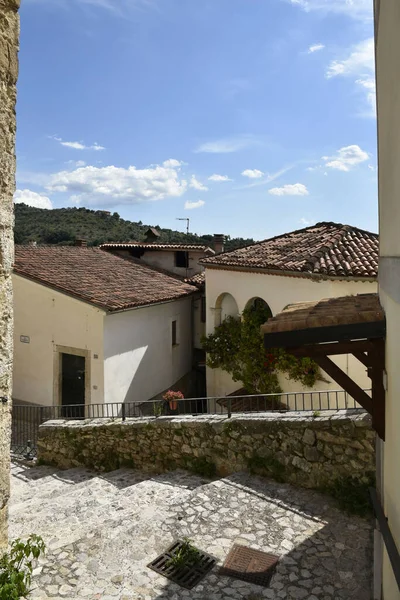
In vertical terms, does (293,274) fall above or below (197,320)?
above

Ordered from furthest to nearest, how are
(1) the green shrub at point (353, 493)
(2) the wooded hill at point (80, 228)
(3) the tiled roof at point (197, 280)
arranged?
(2) the wooded hill at point (80, 228) → (3) the tiled roof at point (197, 280) → (1) the green shrub at point (353, 493)

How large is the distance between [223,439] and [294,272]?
17.4 ft

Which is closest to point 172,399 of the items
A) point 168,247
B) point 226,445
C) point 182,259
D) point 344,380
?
point 226,445

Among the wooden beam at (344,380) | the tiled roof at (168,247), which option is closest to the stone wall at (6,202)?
the wooden beam at (344,380)

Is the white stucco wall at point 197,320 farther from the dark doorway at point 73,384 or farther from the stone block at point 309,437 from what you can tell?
the stone block at point 309,437

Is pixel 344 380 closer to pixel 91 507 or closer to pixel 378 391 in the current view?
pixel 378 391

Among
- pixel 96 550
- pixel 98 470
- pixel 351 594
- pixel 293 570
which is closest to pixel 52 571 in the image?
pixel 96 550

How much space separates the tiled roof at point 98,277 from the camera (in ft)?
40.7

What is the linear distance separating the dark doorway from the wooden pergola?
951 cm

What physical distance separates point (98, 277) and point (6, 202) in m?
12.0

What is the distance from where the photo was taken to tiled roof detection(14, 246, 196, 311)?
40.7 feet

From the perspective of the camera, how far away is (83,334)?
12148 millimetres

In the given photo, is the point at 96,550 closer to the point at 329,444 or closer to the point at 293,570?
the point at 293,570

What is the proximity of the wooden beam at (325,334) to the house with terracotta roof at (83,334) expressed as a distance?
27.9 feet
